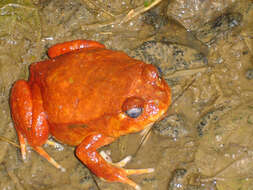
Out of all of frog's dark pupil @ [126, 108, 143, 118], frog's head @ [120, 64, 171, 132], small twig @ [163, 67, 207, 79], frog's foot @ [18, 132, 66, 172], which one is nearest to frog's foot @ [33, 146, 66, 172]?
frog's foot @ [18, 132, 66, 172]

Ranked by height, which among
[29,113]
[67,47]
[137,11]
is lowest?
[29,113]

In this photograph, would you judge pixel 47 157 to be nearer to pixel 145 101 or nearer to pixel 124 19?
pixel 145 101

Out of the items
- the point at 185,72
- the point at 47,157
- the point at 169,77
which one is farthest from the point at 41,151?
the point at 185,72

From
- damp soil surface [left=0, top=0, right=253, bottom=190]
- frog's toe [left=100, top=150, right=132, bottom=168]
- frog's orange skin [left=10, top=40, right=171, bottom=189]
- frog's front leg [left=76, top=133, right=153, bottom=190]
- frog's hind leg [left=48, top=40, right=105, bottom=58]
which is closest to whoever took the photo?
frog's orange skin [left=10, top=40, right=171, bottom=189]

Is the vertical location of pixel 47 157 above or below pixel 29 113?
below

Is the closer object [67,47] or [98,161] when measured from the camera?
[98,161]

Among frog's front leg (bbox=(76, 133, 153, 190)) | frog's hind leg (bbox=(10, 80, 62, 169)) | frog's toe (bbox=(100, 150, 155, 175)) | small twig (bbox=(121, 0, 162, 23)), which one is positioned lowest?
frog's toe (bbox=(100, 150, 155, 175))

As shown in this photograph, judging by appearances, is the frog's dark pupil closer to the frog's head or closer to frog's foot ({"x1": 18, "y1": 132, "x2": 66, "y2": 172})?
the frog's head
